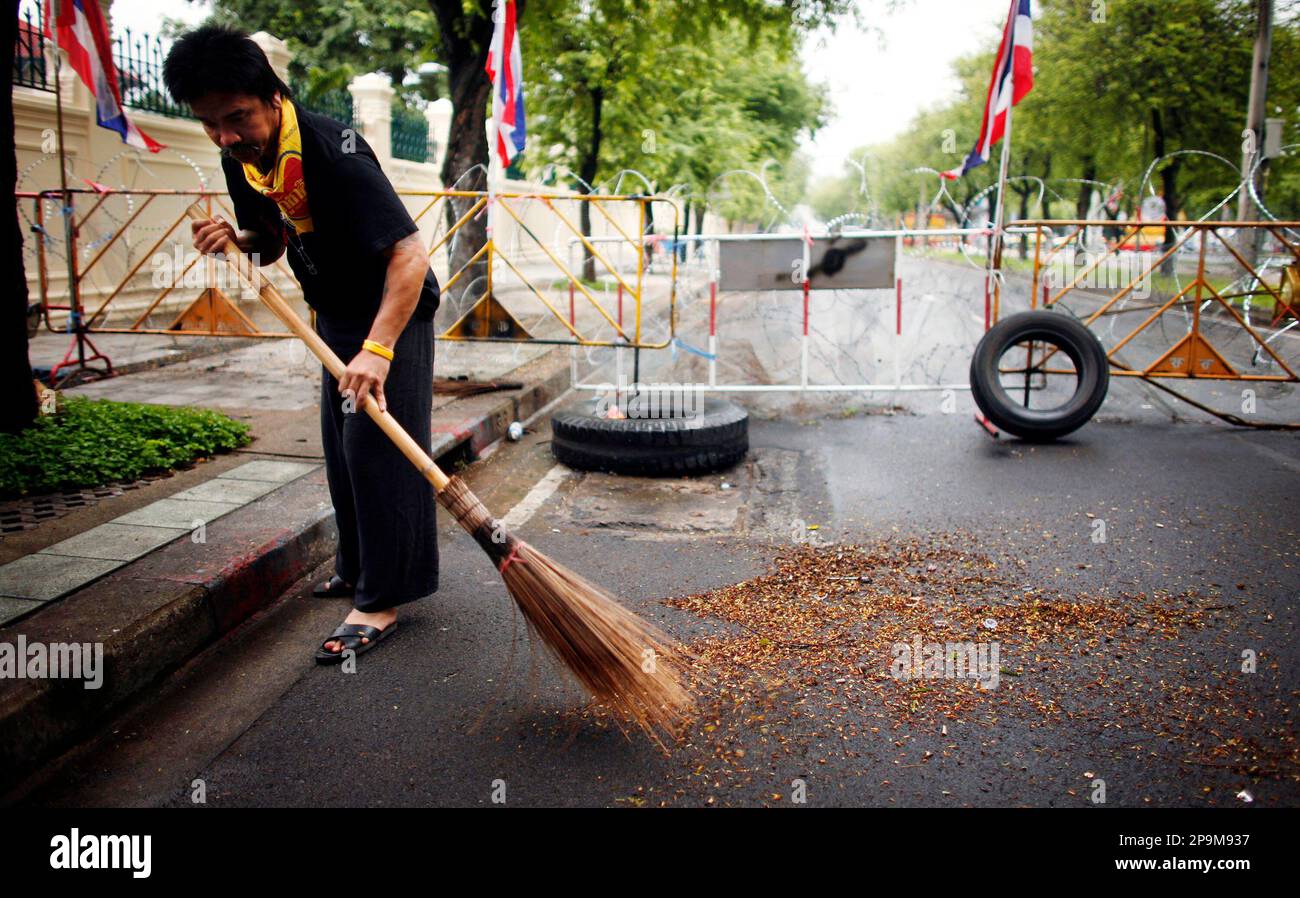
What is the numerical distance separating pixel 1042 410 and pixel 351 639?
514cm

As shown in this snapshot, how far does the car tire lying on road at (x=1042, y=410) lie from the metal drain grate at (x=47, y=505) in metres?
5.23

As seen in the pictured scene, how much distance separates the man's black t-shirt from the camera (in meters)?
3.23

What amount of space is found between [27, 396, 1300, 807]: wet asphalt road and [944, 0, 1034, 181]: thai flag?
377cm

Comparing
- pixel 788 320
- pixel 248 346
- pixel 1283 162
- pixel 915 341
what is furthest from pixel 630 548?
pixel 1283 162

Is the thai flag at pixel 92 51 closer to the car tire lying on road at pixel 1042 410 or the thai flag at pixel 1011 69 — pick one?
the thai flag at pixel 1011 69

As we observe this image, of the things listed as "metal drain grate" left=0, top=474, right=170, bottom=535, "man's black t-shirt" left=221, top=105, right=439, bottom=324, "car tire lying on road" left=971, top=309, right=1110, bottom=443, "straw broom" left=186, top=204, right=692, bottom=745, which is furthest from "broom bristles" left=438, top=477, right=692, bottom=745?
"car tire lying on road" left=971, top=309, right=1110, bottom=443

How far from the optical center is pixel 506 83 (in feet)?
28.7

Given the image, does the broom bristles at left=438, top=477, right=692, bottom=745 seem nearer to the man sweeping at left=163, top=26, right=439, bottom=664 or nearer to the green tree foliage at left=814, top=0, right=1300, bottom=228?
the man sweeping at left=163, top=26, right=439, bottom=664

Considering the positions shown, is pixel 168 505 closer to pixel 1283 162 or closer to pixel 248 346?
pixel 248 346

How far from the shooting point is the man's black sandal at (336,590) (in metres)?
4.11

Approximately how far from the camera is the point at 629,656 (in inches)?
115
